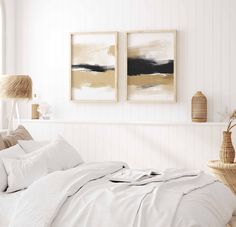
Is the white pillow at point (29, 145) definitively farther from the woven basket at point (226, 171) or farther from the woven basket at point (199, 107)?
the woven basket at point (199, 107)

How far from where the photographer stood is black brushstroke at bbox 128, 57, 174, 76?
259 inches

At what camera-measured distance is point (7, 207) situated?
12.0 feet

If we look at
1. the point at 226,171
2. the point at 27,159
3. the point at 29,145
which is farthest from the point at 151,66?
the point at 27,159

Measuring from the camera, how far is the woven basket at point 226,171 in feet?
19.2

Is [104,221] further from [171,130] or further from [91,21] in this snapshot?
[91,21]

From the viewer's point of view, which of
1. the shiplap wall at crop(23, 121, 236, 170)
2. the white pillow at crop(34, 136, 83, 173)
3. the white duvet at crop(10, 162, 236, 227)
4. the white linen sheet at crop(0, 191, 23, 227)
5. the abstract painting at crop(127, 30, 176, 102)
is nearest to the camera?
the white duvet at crop(10, 162, 236, 227)

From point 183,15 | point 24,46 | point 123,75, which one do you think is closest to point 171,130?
point 123,75

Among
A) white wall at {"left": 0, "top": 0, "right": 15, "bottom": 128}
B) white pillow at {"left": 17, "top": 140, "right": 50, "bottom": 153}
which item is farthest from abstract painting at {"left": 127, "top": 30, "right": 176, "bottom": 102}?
white pillow at {"left": 17, "top": 140, "right": 50, "bottom": 153}

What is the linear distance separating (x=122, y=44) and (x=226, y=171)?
2024mm

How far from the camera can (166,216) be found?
323 cm

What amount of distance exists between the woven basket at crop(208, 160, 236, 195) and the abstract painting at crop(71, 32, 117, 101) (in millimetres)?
1531

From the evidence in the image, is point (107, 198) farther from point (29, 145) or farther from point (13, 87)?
point (13, 87)

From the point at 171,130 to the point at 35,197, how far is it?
3030 mm

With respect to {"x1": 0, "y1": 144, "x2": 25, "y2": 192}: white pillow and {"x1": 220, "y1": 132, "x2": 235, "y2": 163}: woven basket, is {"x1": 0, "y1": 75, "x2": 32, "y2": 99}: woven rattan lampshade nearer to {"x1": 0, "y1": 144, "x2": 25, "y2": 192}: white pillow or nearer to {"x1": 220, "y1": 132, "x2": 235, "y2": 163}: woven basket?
{"x1": 0, "y1": 144, "x2": 25, "y2": 192}: white pillow
